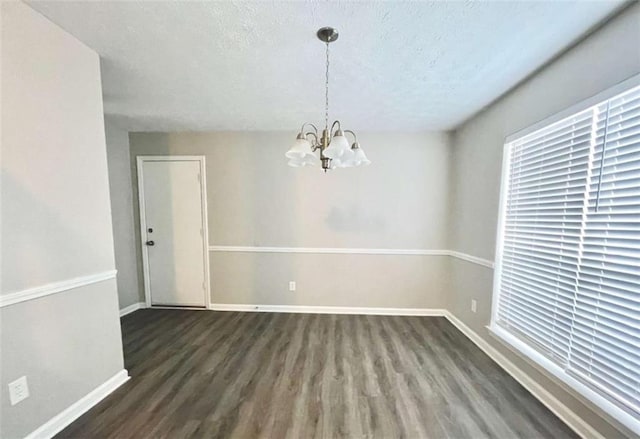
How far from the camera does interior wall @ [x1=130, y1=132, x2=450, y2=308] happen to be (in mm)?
3434

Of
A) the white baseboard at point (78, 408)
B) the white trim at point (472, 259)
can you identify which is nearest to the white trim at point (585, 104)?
the white trim at point (472, 259)

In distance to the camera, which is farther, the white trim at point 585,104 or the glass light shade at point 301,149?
the glass light shade at point 301,149

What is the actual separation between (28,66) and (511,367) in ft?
12.8

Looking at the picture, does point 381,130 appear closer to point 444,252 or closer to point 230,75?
point 444,252

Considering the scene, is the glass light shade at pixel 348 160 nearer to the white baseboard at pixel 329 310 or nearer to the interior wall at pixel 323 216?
the interior wall at pixel 323 216

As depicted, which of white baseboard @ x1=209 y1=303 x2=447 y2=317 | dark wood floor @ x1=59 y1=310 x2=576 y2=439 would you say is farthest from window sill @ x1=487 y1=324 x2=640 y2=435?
white baseboard @ x1=209 y1=303 x2=447 y2=317

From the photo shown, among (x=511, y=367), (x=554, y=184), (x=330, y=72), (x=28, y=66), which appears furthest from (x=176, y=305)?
(x=554, y=184)

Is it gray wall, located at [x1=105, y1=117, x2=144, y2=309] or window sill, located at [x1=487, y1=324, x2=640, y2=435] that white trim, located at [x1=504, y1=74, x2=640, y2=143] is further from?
gray wall, located at [x1=105, y1=117, x2=144, y2=309]

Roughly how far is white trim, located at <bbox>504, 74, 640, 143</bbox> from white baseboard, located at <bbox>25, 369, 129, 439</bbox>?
12.1 feet

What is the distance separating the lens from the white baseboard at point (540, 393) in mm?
1587

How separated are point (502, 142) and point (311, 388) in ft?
8.80

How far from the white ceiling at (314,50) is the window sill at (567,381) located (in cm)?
211

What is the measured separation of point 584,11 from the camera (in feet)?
4.54

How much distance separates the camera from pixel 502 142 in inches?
94.9
